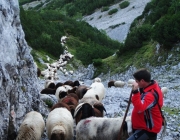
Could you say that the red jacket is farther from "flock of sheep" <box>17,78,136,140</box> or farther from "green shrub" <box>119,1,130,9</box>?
"green shrub" <box>119,1,130,9</box>

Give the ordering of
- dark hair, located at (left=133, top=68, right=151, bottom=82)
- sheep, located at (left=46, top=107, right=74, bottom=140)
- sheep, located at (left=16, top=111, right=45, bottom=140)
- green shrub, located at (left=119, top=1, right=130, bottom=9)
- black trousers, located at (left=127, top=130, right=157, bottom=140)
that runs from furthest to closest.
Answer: green shrub, located at (left=119, top=1, right=130, bottom=9), sheep, located at (left=46, top=107, right=74, bottom=140), sheep, located at (left=16, top=111, right=45, bottom=140), black trousers, located at (left=127, top=130, right=157, bottom=140), dark hair, located at (left=133, top=68, right=151, bottom=82)

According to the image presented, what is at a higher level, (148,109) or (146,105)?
(146,105)

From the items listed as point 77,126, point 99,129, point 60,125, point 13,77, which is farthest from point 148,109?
point 13,77

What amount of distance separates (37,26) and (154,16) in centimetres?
1503

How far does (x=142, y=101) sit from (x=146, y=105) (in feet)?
0.36

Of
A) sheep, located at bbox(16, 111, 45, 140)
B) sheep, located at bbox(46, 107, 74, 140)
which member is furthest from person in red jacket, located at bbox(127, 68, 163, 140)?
sheep, located at bbox(16, 111, 45, 140)

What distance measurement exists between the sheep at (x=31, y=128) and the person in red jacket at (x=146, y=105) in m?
3.81

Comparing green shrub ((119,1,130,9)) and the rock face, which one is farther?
green shrub ((119,1,130,9))

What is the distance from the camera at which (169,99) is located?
16.3m

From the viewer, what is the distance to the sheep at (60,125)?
31.7ft

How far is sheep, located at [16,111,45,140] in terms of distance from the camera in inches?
372

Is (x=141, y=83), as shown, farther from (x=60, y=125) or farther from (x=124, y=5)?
(x=124, y=5)

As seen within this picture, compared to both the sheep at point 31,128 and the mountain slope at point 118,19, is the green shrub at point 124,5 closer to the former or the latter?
the mountain slope at point 118,19

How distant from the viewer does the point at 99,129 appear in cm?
906
